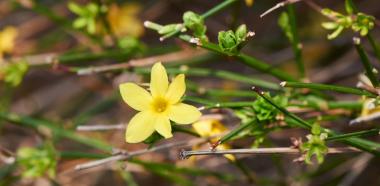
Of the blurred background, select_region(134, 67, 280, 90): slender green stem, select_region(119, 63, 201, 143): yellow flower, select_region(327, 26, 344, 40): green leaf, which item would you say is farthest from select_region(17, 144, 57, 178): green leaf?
select_region(327, 26, 344, 40): green leaf

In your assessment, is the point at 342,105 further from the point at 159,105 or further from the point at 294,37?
the point at 159,105

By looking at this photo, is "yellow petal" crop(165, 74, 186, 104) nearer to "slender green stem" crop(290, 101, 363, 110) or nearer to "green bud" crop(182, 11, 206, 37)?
"green bud" crop(182, 11, 206, 37)

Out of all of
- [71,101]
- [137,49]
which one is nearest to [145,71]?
[137,49]

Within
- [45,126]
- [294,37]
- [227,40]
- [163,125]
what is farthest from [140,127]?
[45,126]

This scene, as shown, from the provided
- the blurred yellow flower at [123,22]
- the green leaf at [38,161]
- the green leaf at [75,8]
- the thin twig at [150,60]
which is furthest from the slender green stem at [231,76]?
the blurred yellow flower at [123,22]

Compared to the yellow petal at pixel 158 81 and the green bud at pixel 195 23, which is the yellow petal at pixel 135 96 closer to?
the yellow petal at pixel 158 81

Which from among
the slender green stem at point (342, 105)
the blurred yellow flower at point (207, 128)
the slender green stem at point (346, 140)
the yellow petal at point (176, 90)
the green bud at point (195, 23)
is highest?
the slender green stem at point (342, 105)
